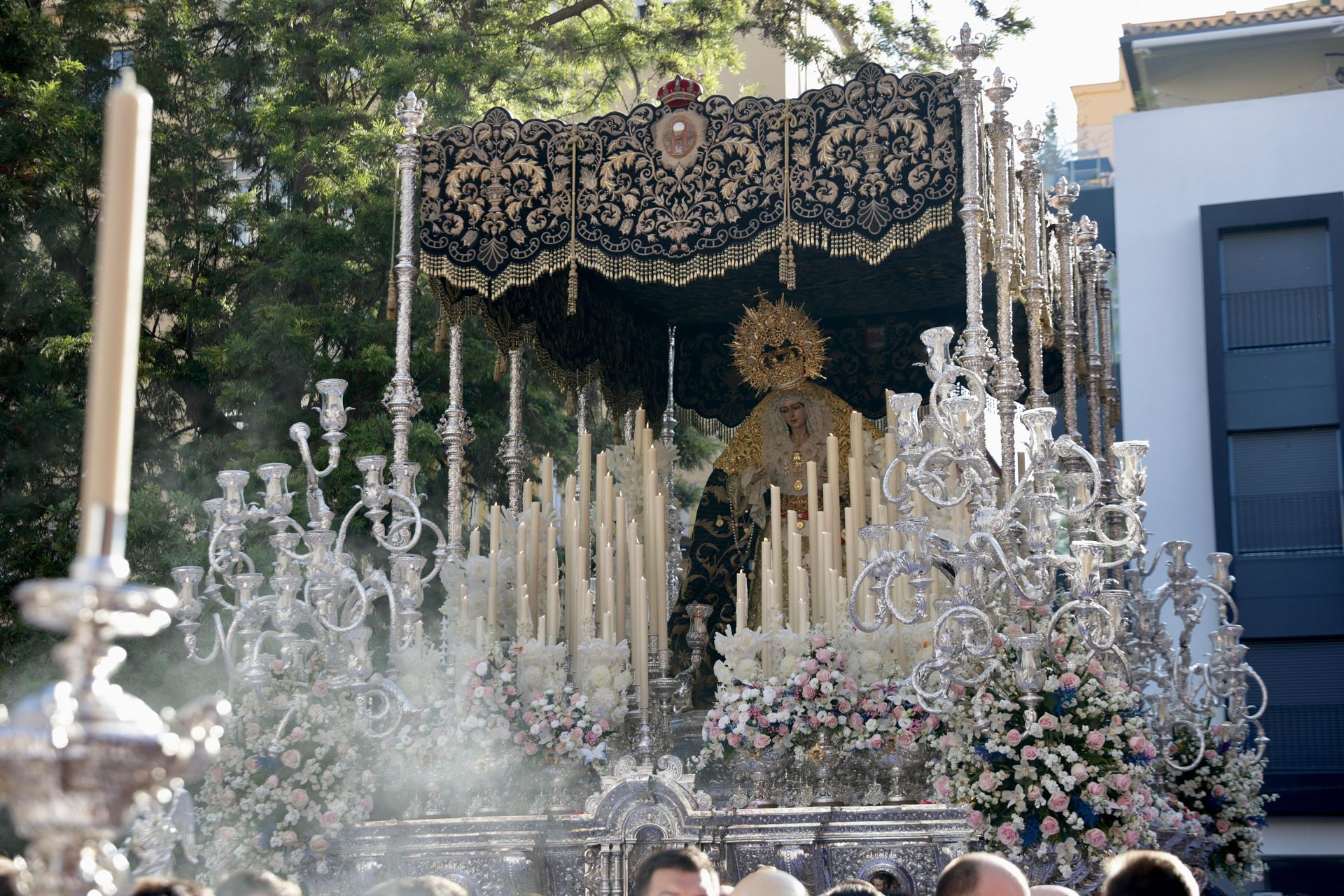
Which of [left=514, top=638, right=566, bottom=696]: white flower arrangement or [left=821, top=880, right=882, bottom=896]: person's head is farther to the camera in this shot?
[left=514, top=638, right=566, bottom=696]: white flower arrangement

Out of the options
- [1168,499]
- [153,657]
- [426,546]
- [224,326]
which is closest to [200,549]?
[153,657]

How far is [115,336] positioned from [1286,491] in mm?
16526

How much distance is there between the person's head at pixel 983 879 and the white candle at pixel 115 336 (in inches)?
93.4

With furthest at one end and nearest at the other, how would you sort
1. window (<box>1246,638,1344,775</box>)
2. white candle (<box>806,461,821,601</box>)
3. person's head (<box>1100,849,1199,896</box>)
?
window (<box>1246,638,1344,775</box>), white candle (<box>806,461,821,601</box>), person's head (<box>1100,849,1199,896</box>)

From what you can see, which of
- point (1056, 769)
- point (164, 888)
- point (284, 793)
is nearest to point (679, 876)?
point (164, 888)

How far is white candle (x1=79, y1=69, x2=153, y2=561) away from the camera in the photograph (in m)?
1.60

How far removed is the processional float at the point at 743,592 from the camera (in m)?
7.11

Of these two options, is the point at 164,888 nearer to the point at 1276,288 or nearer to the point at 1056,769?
the point at 1056,769

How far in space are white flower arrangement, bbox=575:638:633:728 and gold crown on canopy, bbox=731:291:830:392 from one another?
2776mm

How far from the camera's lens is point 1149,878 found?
3.27 meters

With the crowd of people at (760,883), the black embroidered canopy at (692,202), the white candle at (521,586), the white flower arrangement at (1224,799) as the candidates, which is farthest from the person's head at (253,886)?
the white flower arrangement at (1224,799)

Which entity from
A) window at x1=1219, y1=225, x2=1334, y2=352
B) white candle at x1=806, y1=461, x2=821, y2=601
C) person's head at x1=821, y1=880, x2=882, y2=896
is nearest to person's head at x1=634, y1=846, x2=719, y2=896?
person's head at x1=821, y1=880, x2=882, y2=896

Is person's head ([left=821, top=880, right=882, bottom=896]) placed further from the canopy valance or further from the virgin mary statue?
the virgin mary statue

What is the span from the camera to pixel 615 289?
10367mm
